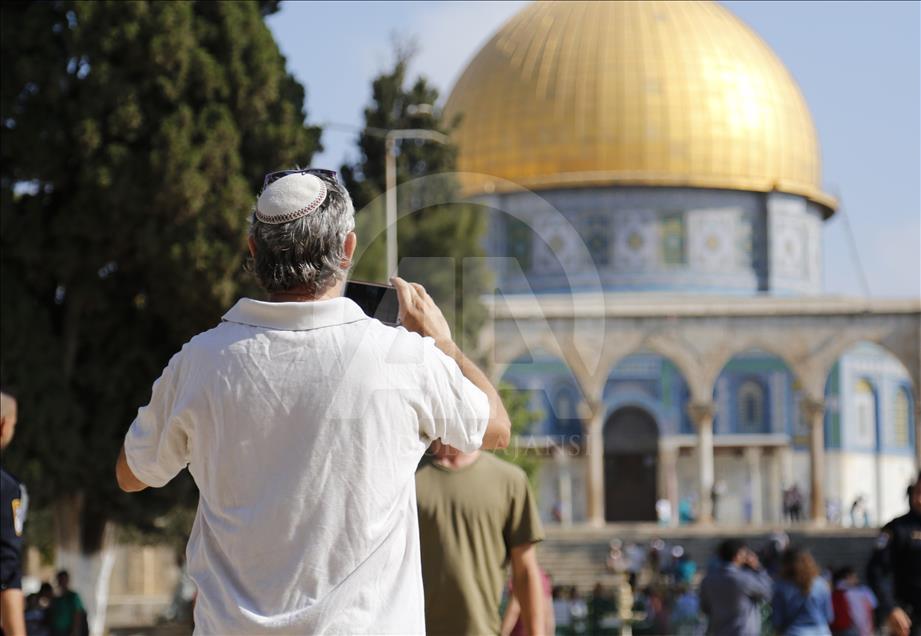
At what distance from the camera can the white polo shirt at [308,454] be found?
8.33 ft

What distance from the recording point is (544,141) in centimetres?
3794

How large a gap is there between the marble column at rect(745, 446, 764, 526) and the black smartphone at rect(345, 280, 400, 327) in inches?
1289

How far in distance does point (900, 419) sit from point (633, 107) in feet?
31.0

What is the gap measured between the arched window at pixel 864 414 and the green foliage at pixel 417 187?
60.8 ft

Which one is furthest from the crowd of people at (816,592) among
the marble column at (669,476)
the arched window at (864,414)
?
the arched window at (864,414)

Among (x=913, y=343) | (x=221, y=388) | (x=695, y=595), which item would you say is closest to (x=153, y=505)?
(x=695, y=595)

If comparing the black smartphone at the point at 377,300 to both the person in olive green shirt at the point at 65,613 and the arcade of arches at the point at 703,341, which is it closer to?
the person in olive green shirt at the point at 65,613

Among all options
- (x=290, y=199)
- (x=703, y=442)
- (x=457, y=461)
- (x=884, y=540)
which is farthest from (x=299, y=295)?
(x=703, y=442)

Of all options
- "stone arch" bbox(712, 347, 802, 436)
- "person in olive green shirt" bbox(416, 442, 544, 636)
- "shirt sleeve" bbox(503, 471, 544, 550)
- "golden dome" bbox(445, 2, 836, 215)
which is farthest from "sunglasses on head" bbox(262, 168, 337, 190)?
"golden dome" bbox(445, 2, 836, 215)

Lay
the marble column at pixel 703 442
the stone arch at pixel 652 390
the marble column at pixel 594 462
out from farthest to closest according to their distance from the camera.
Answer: the stone arch at pixel 652 390 → the marble column at pixel 703 442 → the marble column at pixel 594 462

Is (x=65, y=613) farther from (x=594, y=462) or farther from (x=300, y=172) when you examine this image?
(x=594, y=462)

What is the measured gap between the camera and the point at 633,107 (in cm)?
3794

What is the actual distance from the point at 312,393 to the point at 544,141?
35.7m

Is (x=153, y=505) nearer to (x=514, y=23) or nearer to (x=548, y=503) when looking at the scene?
(x=548, y=503)
